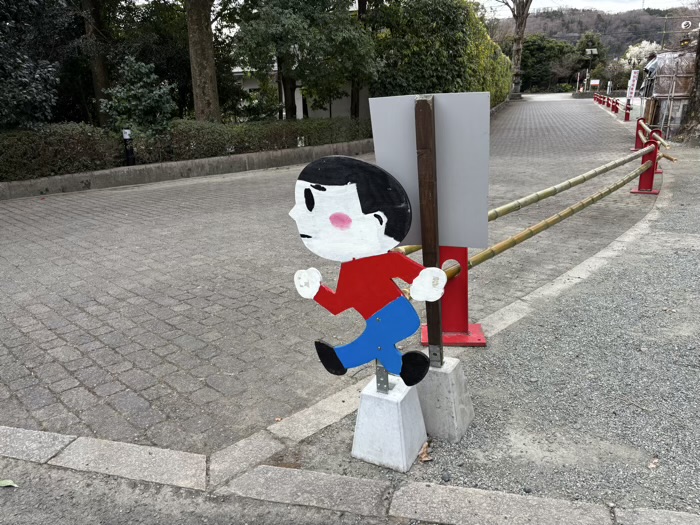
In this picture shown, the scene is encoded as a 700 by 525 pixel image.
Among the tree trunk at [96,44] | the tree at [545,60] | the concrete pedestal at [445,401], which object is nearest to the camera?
the concrete pedestal at [445,401]

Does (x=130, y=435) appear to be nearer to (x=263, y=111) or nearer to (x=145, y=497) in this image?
(x=145, y=497)

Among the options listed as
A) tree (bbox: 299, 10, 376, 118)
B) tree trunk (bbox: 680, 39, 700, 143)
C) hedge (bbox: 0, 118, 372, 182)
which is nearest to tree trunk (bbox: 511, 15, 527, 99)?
tree trunk (bbox: 680, 39, 700, 143)

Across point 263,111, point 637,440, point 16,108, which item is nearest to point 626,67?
point 263,111

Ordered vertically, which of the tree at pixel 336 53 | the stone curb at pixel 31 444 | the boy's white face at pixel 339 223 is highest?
the tree at pixel 336 53

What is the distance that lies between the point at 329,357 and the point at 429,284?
0.69 m

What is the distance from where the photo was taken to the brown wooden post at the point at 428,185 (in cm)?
242

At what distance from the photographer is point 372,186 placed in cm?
238

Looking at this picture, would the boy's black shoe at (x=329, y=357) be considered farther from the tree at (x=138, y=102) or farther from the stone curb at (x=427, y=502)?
the tree at (x=138, y=102)

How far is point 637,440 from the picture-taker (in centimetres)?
280

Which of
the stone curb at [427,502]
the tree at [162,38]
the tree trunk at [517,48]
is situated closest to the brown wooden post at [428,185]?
the stone curb at [427,502]

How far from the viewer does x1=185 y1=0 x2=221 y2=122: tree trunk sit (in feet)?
45.6

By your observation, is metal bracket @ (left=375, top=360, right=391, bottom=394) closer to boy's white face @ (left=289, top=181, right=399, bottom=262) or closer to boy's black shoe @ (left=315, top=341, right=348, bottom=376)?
boy's black shoe @ (left=315, top=341, right=348, bottom=376)

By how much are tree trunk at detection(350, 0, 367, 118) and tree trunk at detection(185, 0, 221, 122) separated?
4298mm

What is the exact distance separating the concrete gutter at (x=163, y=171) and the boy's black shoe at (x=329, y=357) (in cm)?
1108
